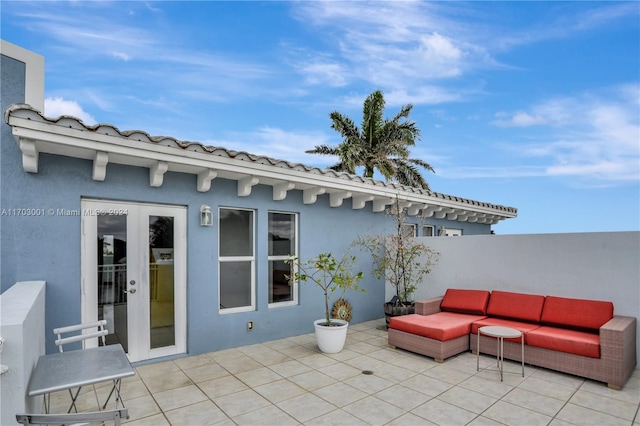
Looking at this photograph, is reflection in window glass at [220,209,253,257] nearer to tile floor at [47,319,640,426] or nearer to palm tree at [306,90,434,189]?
tile floor at [47,319,640,426]

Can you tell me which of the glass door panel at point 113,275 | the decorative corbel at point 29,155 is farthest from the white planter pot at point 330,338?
the decorative corbel at point 29,155

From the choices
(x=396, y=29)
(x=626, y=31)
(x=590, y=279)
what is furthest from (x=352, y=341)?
(x=626, y=31)

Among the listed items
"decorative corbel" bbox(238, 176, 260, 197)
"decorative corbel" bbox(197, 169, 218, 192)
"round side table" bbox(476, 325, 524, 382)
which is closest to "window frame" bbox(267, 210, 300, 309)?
"decorative corbel" bbox(238, 176, 260, 197)

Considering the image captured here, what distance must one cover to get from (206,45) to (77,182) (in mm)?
4061

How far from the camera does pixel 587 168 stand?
868 centimetres

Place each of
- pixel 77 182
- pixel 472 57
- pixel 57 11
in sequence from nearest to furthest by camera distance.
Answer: pixel 77 182 < pixel 57 11 < pixel 472 57

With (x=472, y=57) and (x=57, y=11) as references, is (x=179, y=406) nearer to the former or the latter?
(x=57, y=11)

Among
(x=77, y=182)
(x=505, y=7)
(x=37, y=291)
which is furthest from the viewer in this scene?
(x=505, y=7)

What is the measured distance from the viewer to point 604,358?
453 centimetres

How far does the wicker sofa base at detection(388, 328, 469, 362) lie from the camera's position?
18.0 ft

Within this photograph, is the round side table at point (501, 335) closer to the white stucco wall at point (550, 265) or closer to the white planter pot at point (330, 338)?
the white stucco wall at point (550, 265)

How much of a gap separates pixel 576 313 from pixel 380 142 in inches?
449

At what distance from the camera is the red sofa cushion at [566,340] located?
466 cm

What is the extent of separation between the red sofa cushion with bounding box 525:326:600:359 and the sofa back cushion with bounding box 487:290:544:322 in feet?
1.51
